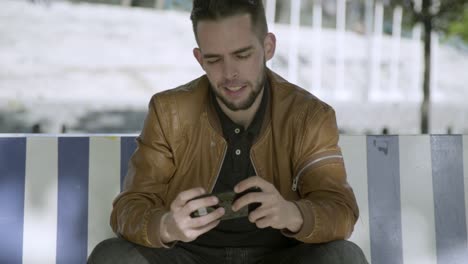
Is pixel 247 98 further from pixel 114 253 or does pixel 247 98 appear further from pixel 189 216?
pixel 114 253

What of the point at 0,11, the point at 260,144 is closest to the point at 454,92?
the point at 0,11

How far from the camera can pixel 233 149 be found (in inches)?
71.6

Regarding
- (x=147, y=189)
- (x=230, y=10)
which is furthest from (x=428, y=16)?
(x=147, y=189)

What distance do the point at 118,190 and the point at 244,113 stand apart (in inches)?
27.6

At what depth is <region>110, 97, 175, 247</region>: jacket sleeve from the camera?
1.54 m

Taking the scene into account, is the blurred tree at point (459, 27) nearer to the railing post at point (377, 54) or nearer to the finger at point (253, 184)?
the railing post at point (377, 54)

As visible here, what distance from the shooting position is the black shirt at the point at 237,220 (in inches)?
70.3

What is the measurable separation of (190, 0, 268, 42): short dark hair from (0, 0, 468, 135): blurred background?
4746mm

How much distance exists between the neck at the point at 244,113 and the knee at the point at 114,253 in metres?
0.53

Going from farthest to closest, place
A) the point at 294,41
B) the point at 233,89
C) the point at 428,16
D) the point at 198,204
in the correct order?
the point at 294,41 → the point at 428,16 → the point at 233,89 → the point at 198,204

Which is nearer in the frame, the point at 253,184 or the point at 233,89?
the point at 253,184

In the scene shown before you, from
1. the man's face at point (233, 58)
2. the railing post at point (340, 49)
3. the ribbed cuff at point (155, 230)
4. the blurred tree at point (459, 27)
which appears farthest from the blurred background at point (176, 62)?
the ribbed cuff at point (155, 230)

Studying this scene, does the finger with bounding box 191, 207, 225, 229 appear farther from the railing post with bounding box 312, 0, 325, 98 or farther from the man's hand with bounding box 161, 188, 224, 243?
the railing post with bounding box 312, 0, 325, 98

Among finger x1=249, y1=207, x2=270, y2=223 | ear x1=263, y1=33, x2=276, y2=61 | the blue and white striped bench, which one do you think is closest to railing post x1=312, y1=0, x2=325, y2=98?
the blue and white striped bench
